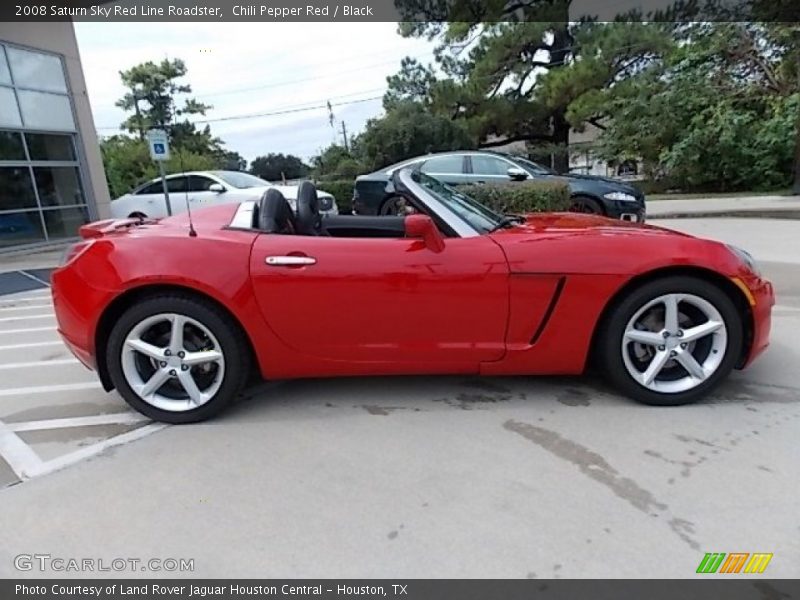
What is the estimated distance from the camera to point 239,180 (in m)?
10.6

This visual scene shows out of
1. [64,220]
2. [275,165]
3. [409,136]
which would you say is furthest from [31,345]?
[275,165]

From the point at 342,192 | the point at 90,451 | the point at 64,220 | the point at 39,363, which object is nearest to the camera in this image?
the point at 90,451

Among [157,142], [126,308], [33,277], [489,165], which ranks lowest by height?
[33,277]

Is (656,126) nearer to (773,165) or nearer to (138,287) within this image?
(773,165)

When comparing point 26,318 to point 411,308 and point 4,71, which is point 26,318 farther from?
point 4,71

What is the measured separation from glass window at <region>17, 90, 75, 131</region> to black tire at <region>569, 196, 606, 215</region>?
10973 millimetres

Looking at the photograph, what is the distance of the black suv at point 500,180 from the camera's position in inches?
314

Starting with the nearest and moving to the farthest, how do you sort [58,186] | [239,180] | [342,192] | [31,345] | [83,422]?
1. [83,422]
2. [31,345]
3. [239,180]
4. [58,186]
5. [342,192]

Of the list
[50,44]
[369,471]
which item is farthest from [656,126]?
[369,471]

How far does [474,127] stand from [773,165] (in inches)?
375

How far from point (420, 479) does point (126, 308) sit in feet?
5.78

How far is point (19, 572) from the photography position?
1.81 m

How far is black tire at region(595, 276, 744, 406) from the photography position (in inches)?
100

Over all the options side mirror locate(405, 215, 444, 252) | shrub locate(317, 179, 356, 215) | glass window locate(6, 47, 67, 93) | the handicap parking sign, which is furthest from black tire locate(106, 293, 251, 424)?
shrub locate(317, 179, 356, 215)
